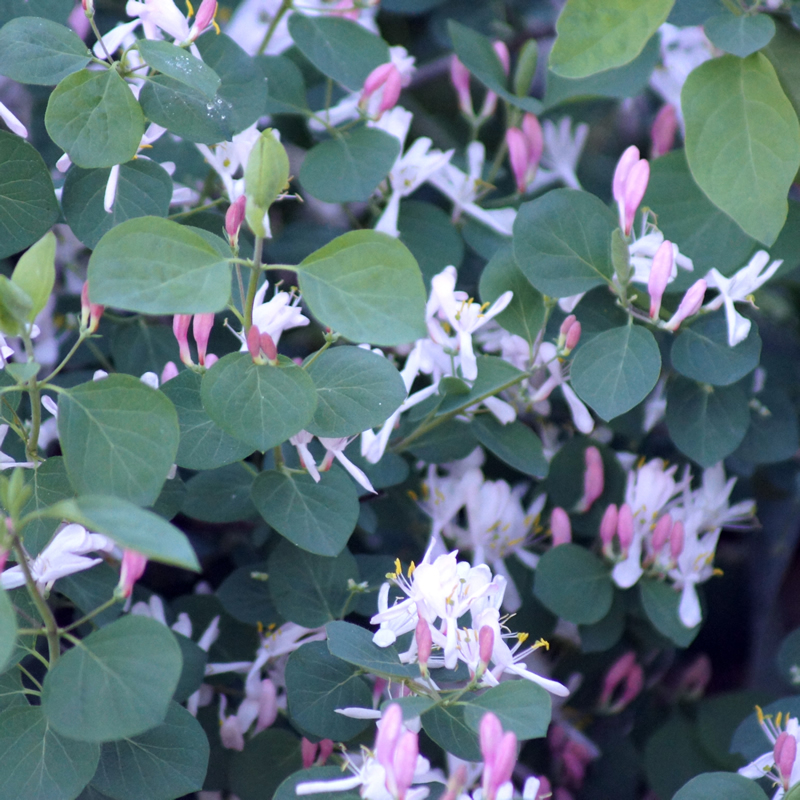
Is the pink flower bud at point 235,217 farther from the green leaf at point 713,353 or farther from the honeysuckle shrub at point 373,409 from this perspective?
the green leaf at point 713,353

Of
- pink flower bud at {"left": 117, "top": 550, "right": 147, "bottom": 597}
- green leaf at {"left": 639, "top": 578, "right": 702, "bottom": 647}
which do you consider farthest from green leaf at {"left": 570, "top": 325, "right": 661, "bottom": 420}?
pink flower bud at {"left": 117, "top": 550, "right": 147, "bottom": 597}

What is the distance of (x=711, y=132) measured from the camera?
1.02 m

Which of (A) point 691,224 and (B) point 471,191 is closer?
(A) point 691,224

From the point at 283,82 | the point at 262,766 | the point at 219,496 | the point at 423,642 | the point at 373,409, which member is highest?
the point at 283,82

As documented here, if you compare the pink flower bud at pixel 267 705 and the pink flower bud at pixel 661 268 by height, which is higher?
the pink flower bud at pixel 661 268

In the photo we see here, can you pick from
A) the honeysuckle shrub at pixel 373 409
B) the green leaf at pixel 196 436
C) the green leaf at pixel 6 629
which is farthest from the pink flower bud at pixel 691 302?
the green leaf at pixel 6 629

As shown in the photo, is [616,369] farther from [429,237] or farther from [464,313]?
[429,237]

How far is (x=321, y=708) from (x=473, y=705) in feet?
0.69

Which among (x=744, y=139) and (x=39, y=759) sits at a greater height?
(x=744, y=139)

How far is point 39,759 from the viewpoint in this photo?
73cm

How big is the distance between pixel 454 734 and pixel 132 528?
14.4 inches

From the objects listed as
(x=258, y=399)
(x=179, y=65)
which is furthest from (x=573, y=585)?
(x=179, y=65)

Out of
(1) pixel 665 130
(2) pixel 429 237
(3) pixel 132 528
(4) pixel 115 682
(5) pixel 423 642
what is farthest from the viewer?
(1) pixel 665 130

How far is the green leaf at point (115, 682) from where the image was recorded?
0.63 metres
